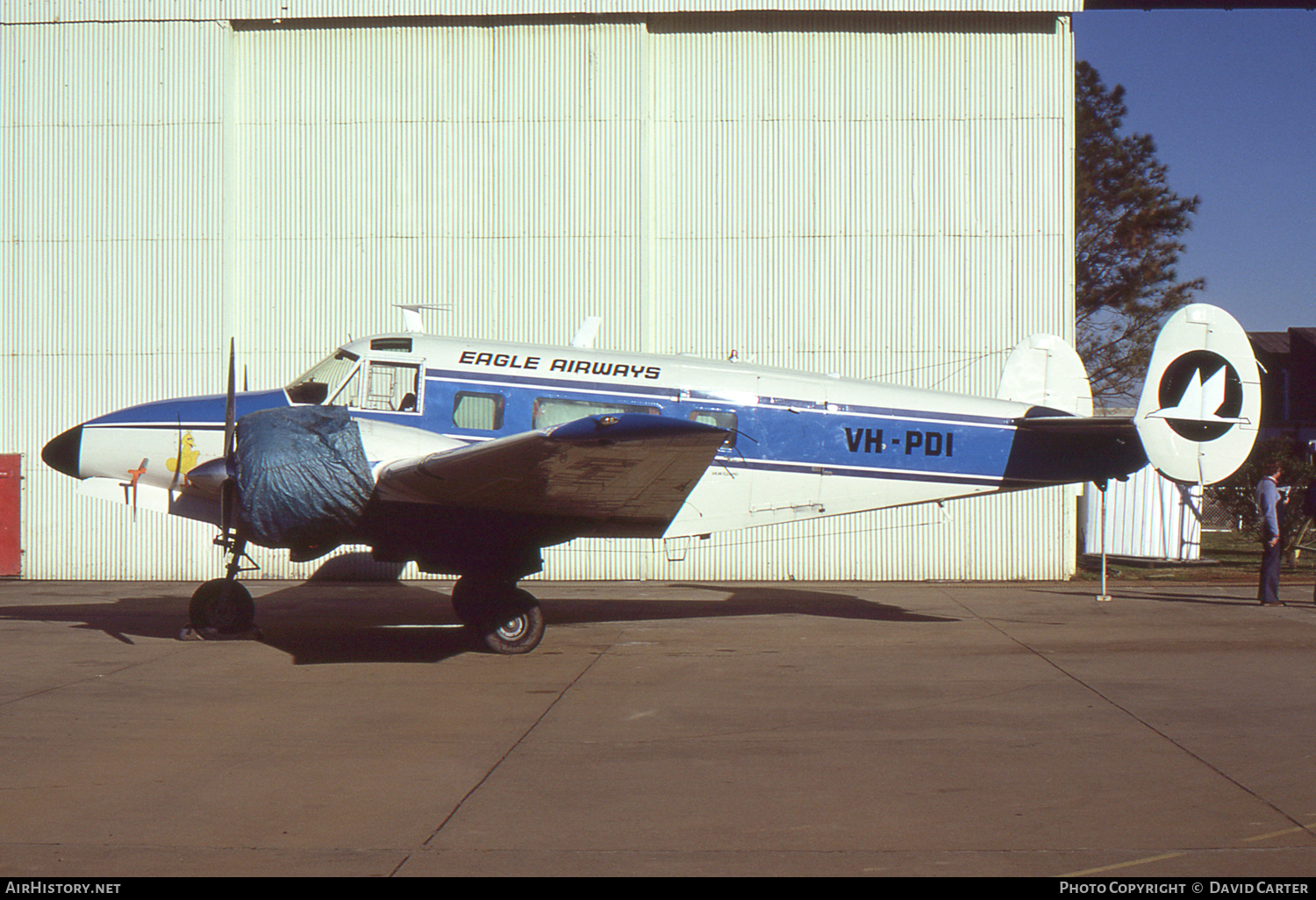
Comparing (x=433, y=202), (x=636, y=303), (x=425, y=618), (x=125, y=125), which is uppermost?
(x=125, y=125)

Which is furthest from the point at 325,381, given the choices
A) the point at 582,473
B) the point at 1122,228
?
the point at 1122,228

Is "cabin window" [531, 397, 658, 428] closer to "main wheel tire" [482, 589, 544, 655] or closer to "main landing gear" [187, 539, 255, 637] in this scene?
"main wheel tire" [482, 589, 544, 655]

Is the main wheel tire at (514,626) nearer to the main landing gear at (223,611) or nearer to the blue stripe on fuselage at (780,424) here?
the blue stripe on fuselage at (780,424)

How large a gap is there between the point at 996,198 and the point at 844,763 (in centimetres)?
1428

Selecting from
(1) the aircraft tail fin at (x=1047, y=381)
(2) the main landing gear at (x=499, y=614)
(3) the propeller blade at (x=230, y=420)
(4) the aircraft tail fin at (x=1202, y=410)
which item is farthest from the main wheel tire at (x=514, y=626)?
(4) the aircraft tail fin at (x=1202, y=410)

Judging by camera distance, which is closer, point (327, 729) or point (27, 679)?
point (327, 729)

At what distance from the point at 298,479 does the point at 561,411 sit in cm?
291

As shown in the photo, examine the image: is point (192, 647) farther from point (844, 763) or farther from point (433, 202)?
point (433, 202)

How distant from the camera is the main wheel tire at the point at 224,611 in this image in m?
11.1

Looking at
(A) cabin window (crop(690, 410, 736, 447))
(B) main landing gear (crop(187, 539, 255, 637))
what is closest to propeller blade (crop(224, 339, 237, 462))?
(B) main landing gear (crop(187, 539, 255, 637))

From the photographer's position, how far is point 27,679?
29.3ft
